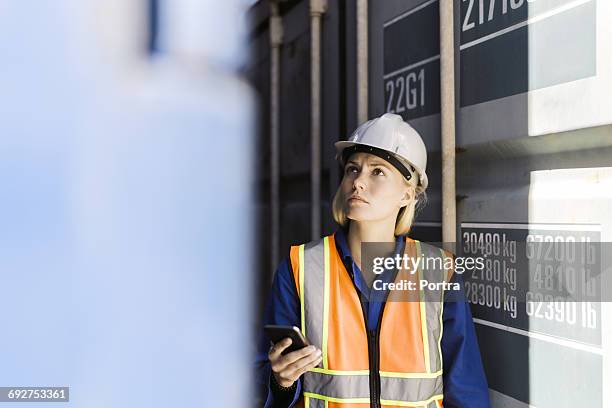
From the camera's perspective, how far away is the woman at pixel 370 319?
4.56ft

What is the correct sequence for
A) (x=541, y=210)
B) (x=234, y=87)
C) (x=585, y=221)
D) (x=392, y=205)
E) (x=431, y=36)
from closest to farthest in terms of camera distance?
1. (x=585, y=221)
2. (x=541, y=210)
3. (x=392, y=205)
4. (x=431, y=36)
5. (x=234, y=87)

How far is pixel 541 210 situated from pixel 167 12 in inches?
68.1

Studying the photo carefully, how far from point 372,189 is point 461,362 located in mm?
492

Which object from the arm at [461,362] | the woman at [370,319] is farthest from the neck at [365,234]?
the arm at [461,362]

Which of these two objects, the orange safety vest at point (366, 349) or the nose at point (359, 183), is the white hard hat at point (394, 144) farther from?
the orange safety vest at point (366, 349)

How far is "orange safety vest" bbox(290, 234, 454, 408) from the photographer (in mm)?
1389

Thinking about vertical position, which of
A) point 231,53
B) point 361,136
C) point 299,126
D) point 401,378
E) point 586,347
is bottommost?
point 401,378

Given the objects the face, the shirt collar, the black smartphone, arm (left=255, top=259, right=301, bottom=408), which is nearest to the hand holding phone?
the black smartphone

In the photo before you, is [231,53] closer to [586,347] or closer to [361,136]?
[361,136]

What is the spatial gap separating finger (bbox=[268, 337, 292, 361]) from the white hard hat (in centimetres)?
55

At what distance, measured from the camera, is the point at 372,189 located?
60.2 inches

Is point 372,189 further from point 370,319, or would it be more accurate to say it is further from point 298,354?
point 298,354

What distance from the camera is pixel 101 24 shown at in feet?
7.27

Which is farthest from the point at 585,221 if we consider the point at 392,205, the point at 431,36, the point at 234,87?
the point at 234,87
